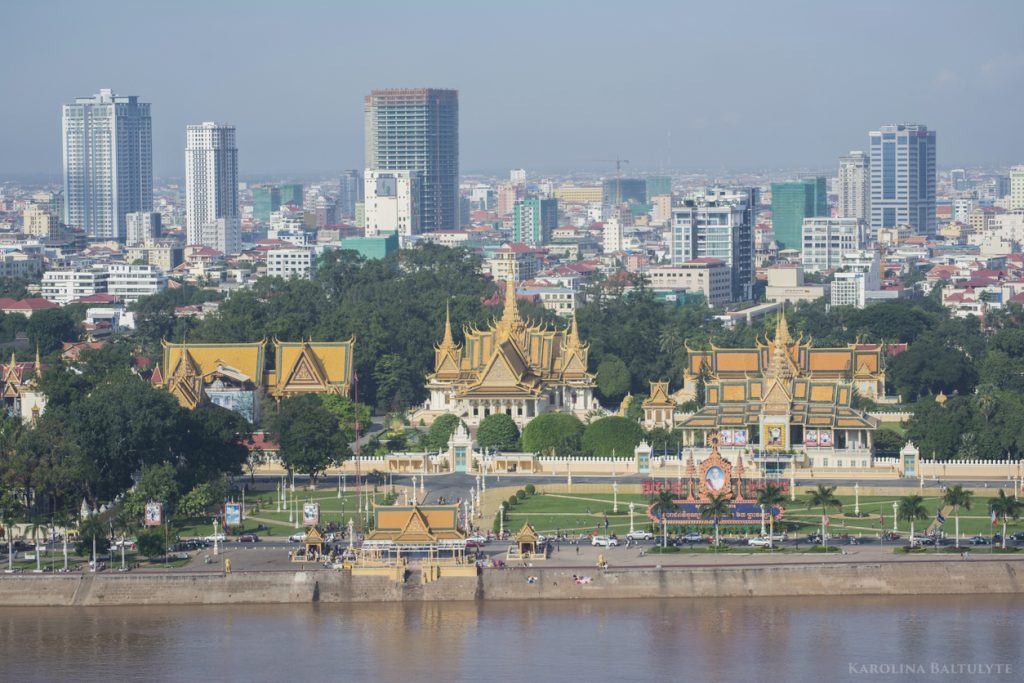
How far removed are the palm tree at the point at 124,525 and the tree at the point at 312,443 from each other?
10.6 meters

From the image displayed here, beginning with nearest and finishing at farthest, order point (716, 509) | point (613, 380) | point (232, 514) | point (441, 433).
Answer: point (716, 509) → point (232, 514) → point (441, 433) → point (613, 380)

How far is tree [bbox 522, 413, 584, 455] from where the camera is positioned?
91938mm

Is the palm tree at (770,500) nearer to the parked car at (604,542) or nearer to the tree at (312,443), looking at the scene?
the parked car at (604,542)

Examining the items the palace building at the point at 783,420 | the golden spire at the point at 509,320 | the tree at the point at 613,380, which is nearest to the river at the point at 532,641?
the palace building at the point at 783,420

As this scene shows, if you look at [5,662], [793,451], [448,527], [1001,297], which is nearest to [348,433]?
[793,451]

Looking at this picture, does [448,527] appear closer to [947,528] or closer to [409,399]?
[947,528]

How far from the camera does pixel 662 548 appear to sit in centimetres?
7281

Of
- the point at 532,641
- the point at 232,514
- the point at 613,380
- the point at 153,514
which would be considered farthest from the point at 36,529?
the point at 613,380

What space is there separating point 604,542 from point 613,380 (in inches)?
1428

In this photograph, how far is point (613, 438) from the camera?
9088 centimetres

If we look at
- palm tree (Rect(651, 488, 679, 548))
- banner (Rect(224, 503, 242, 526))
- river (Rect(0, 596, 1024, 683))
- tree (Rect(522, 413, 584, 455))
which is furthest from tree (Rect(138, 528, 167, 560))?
tree (Rect(522, 413, 584, 455))

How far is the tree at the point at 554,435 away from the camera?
302ft

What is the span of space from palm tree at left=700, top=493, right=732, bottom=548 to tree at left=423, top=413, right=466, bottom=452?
19.9m

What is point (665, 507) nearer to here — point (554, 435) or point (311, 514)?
point (311, 514)
